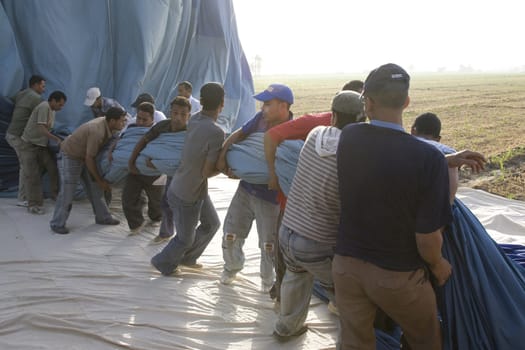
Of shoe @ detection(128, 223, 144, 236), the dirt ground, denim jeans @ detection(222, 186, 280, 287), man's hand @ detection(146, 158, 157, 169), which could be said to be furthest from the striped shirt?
the dirt ground

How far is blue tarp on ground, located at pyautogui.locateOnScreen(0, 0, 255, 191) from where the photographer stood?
6.68 metres

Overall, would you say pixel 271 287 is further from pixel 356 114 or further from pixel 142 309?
pixel 356 114

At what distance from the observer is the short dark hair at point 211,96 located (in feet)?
12.8

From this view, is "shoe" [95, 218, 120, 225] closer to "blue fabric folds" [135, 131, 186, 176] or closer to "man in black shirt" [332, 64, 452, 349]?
"blue fabric folds" [135, 131, 186, 176]

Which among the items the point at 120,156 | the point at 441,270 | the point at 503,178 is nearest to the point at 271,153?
the point at 441,270

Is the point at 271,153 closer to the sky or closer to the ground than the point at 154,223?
closer to the sky

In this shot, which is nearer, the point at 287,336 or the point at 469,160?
the point at 469,160

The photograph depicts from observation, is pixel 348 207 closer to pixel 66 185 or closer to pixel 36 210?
pixel 66 185

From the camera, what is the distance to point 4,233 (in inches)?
208

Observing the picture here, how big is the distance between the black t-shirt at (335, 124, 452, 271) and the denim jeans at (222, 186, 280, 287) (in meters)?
1.56

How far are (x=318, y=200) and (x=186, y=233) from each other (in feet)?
5.62

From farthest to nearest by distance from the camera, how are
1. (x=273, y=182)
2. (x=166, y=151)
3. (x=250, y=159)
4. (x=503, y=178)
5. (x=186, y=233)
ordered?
(x=503, y=178) < (x=166, y=151) < (x=186, y=233) < (x=250, y=159) < (x=273, y=182)

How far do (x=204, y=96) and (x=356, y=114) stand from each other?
144cm

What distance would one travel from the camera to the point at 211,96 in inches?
154
